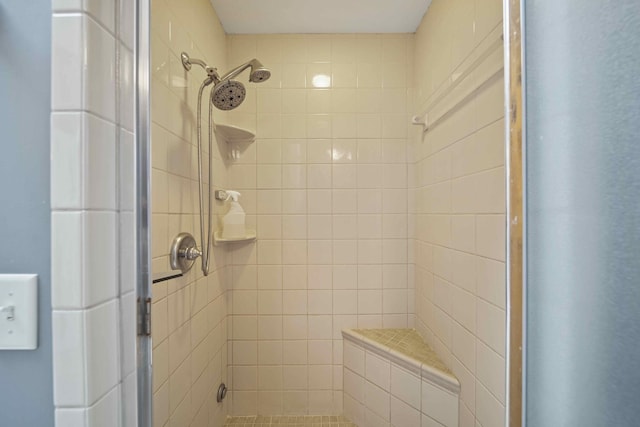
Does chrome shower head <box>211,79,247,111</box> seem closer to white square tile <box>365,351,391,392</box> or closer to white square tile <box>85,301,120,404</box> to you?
white square tile <box>85,301,120,404</box>

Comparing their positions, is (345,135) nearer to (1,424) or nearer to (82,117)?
(82,117)

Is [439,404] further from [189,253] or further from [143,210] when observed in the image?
[143,210]

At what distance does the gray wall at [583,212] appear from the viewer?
0.29 meters

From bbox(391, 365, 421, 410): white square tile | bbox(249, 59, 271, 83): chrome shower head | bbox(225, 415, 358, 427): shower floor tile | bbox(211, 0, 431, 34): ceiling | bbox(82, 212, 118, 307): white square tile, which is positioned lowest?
bbox(225, 415, 358, 427): shower floor tile

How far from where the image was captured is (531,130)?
1.23ft

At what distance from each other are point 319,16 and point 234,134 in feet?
2.53

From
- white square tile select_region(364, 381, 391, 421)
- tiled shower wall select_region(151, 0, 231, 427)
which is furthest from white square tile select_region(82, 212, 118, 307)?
white square tile select_region(364, 381, 391, 421)

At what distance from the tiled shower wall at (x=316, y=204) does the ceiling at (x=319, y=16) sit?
0.06 meters

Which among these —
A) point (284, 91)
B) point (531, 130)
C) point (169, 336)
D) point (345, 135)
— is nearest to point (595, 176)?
point (531, 130)

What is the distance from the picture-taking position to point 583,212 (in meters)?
0.33

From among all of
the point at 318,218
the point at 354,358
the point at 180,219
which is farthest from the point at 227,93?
the point at 354,358

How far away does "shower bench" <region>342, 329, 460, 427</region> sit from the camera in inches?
45.1

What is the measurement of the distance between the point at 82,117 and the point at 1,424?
0.46 m

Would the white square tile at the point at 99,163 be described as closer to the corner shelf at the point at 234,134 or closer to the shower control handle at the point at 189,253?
the shower control handle at the point at 189,253
